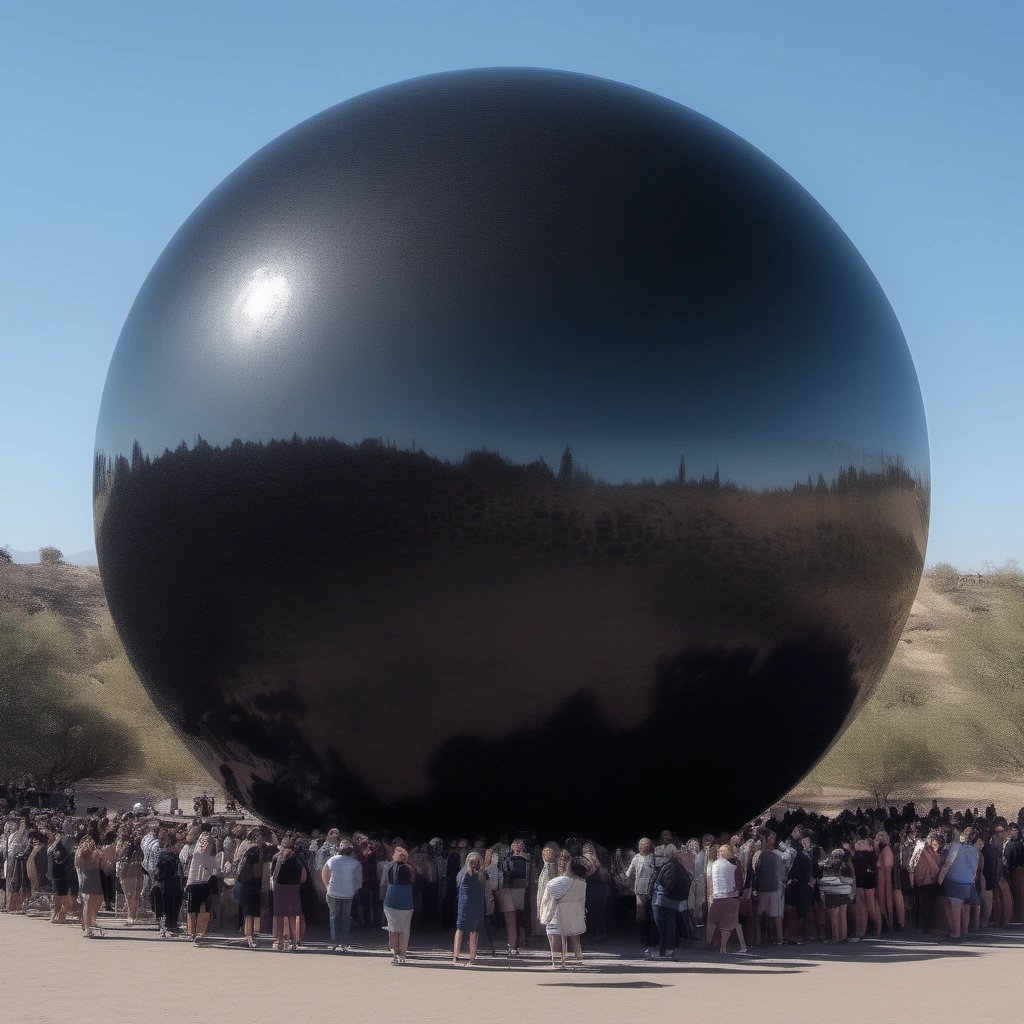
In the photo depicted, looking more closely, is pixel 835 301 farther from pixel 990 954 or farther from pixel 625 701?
pixel 990 954

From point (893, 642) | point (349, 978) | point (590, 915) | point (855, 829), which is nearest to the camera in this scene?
point (349, 978)

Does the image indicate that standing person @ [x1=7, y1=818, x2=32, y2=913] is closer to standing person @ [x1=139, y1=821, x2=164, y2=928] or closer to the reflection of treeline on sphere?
standing person @ [x1=139, y1=821, x2=164, y2=928]

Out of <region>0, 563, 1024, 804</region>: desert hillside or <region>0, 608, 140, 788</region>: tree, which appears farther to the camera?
<region>0, 563, 1024, 804</region>: desert hillside

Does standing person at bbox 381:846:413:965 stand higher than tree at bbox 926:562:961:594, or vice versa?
tree at bbox 926:562:961:594

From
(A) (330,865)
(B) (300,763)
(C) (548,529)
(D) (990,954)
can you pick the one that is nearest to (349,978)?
(A) (330,865)

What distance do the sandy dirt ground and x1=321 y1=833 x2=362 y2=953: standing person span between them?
21 centimetres

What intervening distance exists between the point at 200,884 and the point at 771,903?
560cm

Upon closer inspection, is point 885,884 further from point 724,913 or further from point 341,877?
point 341,877

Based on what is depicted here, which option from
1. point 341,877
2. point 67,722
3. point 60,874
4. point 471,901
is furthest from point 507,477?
point 67,722

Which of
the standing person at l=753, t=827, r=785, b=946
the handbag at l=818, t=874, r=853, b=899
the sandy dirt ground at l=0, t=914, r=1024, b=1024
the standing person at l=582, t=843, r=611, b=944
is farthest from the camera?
the handbag at l=818, t=874, r=853, b=899

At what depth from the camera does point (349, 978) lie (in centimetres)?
1150

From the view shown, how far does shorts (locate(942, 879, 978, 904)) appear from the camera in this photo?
1430cm

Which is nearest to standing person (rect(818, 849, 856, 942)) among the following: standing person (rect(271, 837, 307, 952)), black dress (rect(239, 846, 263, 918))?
standing person (rect(271, 837, 307, 952))

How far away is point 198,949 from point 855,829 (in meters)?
8.36
